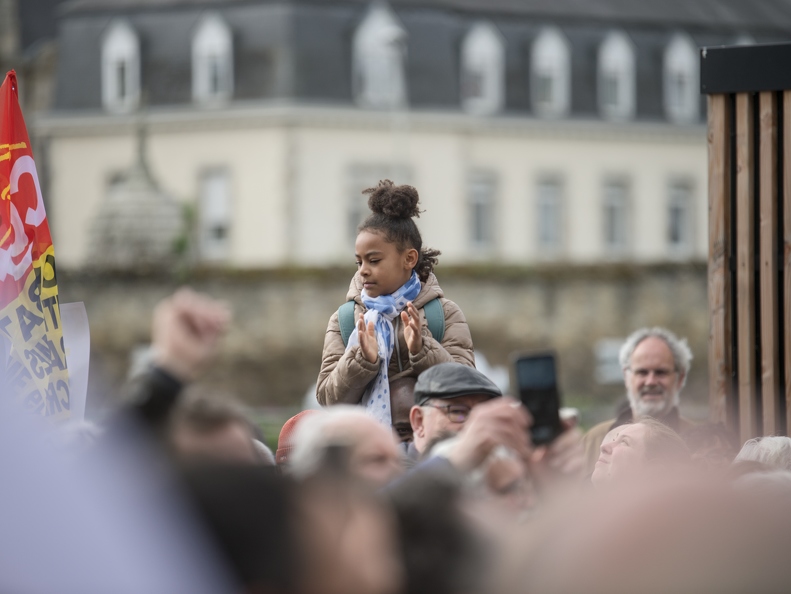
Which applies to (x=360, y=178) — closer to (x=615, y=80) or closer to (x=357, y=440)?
(x=615, y=80)

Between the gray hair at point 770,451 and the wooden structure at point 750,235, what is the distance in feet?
5.69

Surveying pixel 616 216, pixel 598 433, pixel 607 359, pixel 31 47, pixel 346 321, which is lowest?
pixel 607 359

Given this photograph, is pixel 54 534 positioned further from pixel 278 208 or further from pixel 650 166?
pixel 650 166

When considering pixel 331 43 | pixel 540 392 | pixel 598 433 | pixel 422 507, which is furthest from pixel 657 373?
pixel 331 43

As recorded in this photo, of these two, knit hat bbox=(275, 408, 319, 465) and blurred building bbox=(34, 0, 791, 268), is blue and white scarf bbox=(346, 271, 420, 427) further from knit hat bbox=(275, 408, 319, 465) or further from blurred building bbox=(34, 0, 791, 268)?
blurred building bbox=(34, 0, 791, 268)

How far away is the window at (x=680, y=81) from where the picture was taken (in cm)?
4869

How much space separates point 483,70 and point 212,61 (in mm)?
7559

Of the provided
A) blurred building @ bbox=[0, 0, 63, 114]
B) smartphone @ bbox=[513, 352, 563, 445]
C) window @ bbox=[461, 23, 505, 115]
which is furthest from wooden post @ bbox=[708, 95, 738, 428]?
blurred building @ bbox=[0, 0, 63, 114]

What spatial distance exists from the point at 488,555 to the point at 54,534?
2.55 ft

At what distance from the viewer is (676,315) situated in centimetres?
4091

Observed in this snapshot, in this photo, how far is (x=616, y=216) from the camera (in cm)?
4766

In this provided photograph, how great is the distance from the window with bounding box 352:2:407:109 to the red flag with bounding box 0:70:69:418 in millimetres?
37240

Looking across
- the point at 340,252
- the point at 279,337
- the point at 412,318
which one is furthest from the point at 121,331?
the point at 412,318

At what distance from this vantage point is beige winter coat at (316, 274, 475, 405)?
5.43m
